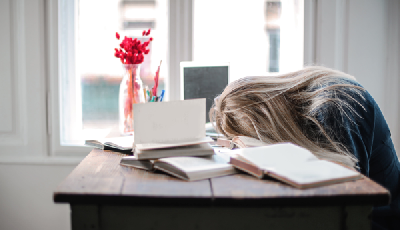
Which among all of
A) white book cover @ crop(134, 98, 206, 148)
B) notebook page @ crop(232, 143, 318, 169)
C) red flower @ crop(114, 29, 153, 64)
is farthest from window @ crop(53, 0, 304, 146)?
notebook page @ crop(232, 143, 318, 169)

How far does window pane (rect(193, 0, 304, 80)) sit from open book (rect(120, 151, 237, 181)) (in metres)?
1.18

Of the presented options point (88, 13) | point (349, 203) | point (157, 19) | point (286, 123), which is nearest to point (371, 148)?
point (286, 123)

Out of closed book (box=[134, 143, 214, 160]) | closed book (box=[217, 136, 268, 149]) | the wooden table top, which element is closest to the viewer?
the wooden table top

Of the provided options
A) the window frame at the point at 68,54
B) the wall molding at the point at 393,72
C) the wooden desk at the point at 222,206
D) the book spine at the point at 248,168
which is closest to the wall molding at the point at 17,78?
the window frame at the point at 68,54

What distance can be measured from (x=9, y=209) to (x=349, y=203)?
1.92 meters

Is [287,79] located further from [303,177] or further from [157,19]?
[157,19]

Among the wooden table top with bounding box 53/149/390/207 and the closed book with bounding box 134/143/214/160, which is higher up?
the closed book with bounding box 134/143/214/160

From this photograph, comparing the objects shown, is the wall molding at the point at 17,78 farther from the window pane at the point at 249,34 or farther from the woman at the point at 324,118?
the woman at the point at 324,118

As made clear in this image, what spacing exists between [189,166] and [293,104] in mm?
419

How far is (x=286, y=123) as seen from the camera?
102cm

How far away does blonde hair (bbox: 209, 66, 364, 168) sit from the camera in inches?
36.8

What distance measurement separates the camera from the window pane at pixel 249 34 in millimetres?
1986

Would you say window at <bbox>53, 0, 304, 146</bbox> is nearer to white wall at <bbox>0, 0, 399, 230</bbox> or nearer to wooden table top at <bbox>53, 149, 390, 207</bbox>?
white wall at <bbox>0, 0, 399, 230</bbox>

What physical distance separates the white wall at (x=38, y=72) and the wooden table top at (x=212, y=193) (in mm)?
1294
